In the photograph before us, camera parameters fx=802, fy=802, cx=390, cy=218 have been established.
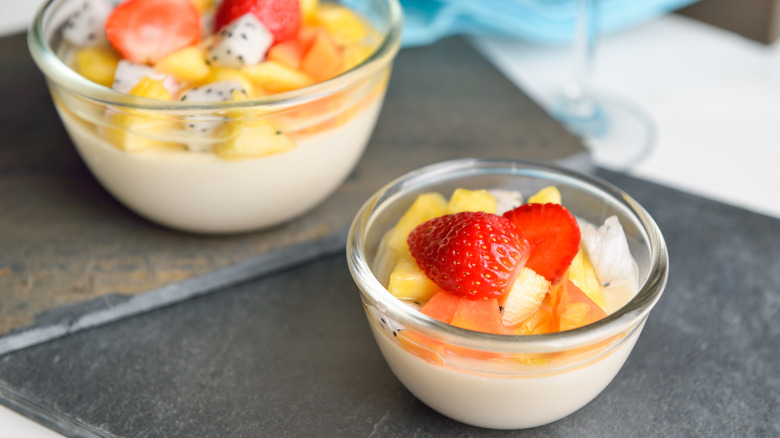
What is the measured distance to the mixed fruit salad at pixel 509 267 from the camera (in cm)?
113

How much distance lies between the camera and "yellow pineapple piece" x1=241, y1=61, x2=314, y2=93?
1492 millimetres

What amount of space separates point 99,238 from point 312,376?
0.60 metres

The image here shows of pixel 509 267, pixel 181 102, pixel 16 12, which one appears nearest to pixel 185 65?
pixel 181 102

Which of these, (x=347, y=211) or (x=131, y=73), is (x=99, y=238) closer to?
(x=131, y=73)

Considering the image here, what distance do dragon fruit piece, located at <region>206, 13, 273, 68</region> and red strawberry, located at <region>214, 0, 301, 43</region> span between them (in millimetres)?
25

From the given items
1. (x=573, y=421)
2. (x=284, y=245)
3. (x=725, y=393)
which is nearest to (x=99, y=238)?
(x=284, y=245)

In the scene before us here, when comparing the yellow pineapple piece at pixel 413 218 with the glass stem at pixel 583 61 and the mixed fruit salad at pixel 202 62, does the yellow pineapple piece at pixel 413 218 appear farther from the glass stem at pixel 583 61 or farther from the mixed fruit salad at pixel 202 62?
the glass stem at pixel 583 61

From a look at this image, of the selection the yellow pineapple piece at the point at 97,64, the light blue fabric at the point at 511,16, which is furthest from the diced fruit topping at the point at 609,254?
the light blue fabric at the point at 511,16

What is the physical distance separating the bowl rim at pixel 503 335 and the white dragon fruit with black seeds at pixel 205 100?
1.07ft

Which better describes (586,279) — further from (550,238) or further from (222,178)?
(222,178)

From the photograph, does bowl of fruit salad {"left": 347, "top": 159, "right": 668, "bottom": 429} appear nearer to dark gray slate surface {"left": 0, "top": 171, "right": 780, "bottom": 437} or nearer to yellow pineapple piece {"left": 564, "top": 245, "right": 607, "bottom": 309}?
yellow pineapple piece {"left": 564, "top": 245, "right": 607, "bottom": 309}

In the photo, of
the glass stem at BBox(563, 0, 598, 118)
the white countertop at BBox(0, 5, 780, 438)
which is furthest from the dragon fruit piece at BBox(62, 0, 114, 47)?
the glass stem at BBox(563, 0, 598, 118)

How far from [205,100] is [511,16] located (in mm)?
1255

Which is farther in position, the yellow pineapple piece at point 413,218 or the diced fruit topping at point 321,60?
the diced fruit topping at point 321,60
